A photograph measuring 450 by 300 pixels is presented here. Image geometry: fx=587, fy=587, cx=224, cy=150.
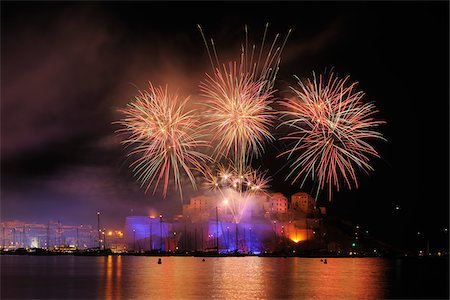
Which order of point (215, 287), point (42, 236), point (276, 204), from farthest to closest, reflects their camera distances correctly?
point (42, 236) → point (276, 204) → point (215, 287)

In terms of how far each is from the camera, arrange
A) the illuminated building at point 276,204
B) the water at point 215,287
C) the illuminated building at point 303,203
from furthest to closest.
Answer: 1. the illuminated building at point 303,203
2. the illuminated building at point 276,204
3. the water at point 215,287

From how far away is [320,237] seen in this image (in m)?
81.7

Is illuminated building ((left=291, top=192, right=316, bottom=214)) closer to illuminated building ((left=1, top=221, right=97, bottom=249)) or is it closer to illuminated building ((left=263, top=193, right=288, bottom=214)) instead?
illuminated building ((left=263, top=193, right=288, bottom=214))

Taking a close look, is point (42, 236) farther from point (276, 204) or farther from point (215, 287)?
point (215, 287)

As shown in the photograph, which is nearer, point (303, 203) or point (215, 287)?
point (215, 287)

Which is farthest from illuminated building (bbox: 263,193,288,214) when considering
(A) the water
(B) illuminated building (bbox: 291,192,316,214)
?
(A) the water

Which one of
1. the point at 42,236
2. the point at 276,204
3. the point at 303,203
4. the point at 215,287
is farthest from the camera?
the point at 42,236

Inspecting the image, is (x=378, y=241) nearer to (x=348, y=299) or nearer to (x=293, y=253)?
(x=293, y=253)

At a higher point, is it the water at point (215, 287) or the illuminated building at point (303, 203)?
the illuminated building at point (303, 203)

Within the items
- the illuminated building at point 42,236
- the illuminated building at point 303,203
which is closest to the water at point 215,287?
the illuminated building at point 303,203

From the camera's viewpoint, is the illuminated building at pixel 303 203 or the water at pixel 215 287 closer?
the water at pixel 215 287

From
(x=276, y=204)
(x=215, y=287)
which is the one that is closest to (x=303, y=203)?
(x=276, y=204)

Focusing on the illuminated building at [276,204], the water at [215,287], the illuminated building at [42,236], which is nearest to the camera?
the water at [215,287]

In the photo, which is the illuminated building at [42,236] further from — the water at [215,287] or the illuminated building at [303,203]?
the water at [215,287]
